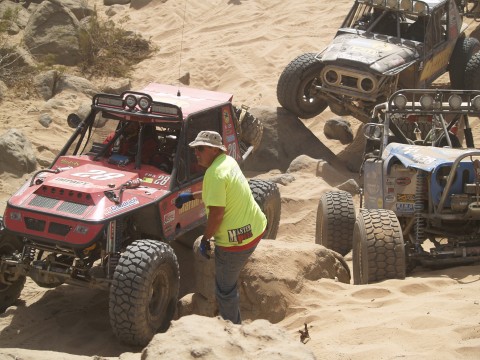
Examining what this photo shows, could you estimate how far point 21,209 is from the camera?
25.2 ft

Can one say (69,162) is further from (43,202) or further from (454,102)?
(454,102)

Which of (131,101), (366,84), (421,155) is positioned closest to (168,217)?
(131,101)

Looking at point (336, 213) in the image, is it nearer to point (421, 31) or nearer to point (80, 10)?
point (421, 31)

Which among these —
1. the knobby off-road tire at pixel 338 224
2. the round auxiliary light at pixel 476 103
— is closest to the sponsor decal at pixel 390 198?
the knobby off-road tire at pixel 338 224

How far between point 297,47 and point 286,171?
15.9ft

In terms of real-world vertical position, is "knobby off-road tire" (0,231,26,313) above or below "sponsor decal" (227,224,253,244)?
below

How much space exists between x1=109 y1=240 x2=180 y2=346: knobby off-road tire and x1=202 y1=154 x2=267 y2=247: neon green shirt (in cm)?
80

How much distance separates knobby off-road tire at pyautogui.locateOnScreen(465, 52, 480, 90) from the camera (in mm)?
14156

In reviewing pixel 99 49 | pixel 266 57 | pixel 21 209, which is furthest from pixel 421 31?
pixel 21 209

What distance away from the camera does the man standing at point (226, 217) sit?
6602 millimetres

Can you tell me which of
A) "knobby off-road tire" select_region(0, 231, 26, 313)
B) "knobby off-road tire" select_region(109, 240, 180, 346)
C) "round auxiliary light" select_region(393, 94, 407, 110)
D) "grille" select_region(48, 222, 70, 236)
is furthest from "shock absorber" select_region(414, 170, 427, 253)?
"knobby off-road tire" select_region(0, 231, 26, 313)

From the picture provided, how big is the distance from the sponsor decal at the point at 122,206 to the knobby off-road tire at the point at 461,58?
7873 millimetres

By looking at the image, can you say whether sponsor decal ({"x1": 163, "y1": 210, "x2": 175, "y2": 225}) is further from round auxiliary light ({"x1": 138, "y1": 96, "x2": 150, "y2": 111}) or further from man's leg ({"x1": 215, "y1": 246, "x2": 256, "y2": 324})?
man's leg ({"x1": 215, "y1": 246, "x2": 256, "y2": 324})

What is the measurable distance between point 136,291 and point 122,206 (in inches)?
31.3
